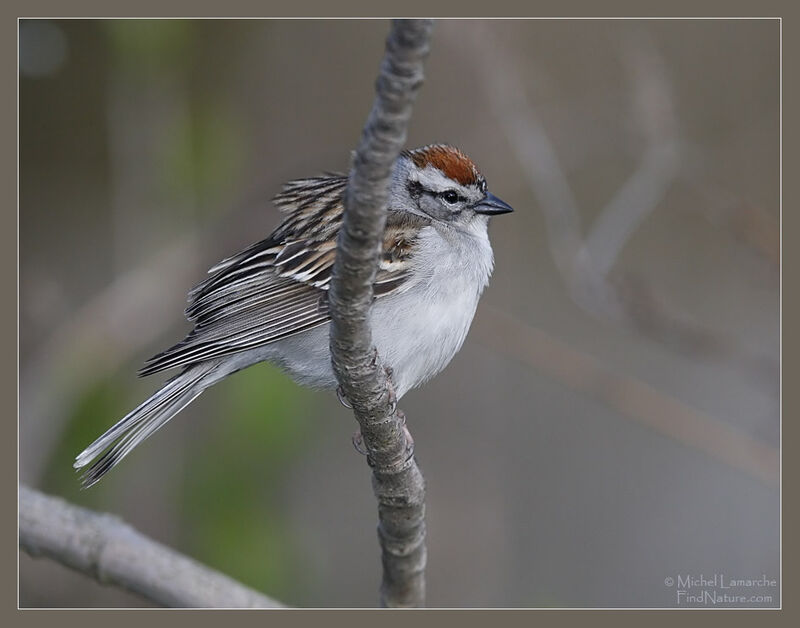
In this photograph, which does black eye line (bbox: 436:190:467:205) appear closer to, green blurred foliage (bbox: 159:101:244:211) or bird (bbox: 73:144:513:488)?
bird (bbox: 73:144:513:488)

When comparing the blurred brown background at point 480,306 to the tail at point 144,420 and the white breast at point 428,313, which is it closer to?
the tail at point 144,420

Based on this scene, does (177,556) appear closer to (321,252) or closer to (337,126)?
(321,252)

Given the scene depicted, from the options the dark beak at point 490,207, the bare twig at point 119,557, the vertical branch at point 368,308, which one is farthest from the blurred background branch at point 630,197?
the bare twig at point 119,557

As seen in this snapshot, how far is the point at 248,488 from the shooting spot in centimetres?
402

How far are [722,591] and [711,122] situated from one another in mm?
2508

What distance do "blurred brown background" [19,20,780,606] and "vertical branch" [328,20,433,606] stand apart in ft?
3.92

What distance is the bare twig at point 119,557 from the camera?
2996 millimetres

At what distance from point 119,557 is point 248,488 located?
949mm

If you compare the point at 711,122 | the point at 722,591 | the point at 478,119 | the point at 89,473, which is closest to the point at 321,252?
the point at 89,473

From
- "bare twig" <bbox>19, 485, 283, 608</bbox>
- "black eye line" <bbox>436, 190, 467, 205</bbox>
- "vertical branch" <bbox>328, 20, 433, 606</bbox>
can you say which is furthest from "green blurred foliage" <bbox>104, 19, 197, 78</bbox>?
"vertical branch" <bbox>328, 20, 433, 606</bbox>

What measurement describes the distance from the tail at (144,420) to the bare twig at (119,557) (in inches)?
9.5

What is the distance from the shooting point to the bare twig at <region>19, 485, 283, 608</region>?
9.83ft

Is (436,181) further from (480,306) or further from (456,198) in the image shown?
(480,306)

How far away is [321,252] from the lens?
303 cm
